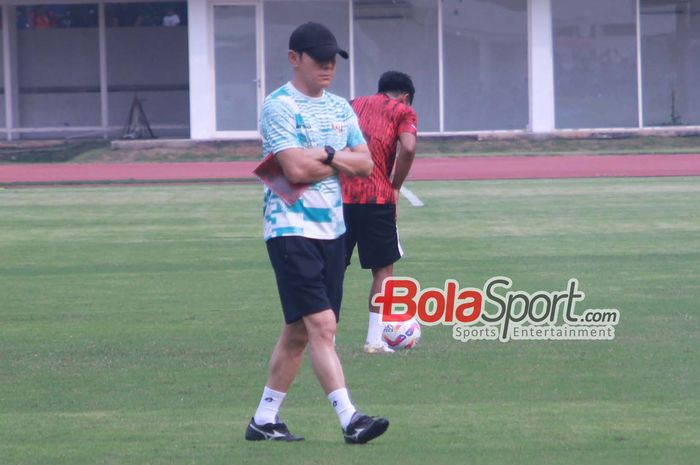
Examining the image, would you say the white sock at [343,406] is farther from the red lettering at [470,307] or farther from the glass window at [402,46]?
the glass window at [402,46]

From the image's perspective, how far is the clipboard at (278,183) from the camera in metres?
6.68

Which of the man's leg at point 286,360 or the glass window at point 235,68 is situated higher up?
the glass window at point 235,68

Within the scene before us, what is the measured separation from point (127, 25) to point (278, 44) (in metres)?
5.78

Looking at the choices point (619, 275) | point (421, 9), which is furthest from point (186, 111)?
point (619, 275)

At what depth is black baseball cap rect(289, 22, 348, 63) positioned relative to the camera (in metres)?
6.70

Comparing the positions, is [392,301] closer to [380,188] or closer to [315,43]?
[380,188]

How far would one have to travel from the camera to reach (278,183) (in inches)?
264

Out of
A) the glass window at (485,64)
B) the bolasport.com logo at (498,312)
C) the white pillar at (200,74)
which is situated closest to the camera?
the bolasport.com logo at (498,312)

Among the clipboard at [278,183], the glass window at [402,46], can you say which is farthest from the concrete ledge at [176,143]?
the clipboard at [278,183]

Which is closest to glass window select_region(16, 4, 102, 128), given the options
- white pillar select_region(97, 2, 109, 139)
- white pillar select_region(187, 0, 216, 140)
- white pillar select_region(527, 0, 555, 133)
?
white pillar select_region(97, 2, 109, 139)

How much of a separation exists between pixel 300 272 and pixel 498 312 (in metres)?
4.29

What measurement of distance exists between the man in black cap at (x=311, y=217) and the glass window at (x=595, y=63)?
1117 inches

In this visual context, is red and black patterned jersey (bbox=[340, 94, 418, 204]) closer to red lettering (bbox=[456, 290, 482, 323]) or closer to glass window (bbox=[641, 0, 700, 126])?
red lettering (bbox=[456, 290, 482, 323])

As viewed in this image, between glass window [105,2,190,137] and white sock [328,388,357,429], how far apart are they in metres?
32.0
